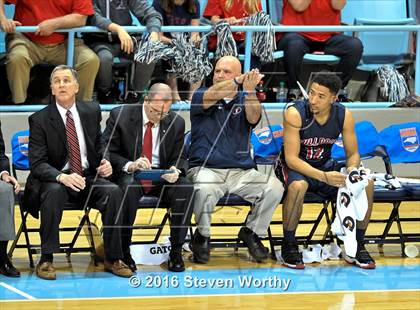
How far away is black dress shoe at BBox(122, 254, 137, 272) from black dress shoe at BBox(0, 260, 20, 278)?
0.80m

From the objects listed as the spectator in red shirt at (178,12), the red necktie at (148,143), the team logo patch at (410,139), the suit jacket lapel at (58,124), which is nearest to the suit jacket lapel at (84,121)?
the suit jacket lapel at (58,124)

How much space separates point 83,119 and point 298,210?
5.95ft

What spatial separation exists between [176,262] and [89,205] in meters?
0.79

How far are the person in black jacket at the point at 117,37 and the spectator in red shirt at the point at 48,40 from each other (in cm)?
14

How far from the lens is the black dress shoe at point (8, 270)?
750 centimetres

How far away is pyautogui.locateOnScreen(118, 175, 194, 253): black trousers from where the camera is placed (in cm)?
766

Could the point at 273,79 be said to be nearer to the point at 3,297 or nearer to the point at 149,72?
the point at 149,72

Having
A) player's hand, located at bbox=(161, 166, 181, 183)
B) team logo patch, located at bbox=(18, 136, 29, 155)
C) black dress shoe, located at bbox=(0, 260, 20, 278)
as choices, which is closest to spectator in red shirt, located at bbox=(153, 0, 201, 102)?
team logo patch, located at bbox=(18, 136, 29, 155)

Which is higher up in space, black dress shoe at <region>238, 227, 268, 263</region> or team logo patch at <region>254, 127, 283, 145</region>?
team logo patch at <region>254, 127, 283, 145</region>

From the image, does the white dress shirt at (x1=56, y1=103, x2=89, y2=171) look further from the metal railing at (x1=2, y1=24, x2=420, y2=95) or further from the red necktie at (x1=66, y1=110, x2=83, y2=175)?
the metal railing at (x1=2, y1=24, x2=420, y2=95)

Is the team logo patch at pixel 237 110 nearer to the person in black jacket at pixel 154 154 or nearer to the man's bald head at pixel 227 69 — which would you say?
the man's bald head at pixel 227 69

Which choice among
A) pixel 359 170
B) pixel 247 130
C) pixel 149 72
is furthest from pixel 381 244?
pixel 149 72

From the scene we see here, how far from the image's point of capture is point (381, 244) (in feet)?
28.7

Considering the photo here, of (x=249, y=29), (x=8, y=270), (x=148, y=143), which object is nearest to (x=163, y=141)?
(x=148, y=143)
